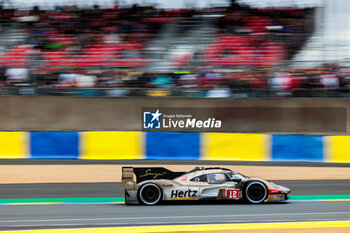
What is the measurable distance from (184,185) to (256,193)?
4.09 ft

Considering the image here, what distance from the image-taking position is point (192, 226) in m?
7.09

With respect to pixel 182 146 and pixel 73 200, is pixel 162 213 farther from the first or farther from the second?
pixel 182 146

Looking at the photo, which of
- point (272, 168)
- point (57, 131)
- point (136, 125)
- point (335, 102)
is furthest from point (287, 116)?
point (57, 131)

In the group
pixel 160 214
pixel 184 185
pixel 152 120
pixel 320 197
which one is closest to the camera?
pixel 160 214

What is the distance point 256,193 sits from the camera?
8.73 m

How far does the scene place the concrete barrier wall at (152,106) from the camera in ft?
53.3

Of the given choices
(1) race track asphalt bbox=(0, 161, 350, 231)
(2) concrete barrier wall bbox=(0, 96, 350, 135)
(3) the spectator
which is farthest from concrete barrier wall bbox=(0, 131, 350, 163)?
(1) race track asphalt bbox=(0, 161, 350, 231)

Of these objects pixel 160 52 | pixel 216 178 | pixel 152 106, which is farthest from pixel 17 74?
pixel 216 178

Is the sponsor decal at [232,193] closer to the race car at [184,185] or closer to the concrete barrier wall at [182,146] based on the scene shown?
the race car at [184,185]

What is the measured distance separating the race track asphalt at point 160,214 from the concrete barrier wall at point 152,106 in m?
7.33

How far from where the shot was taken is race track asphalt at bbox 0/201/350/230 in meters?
7.39

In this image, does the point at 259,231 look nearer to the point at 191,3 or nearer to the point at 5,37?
the point at 191,3

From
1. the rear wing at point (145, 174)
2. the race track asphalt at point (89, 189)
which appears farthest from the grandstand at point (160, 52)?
the rear wing at point (145, 174)

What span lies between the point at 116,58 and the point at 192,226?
10.1 meters
